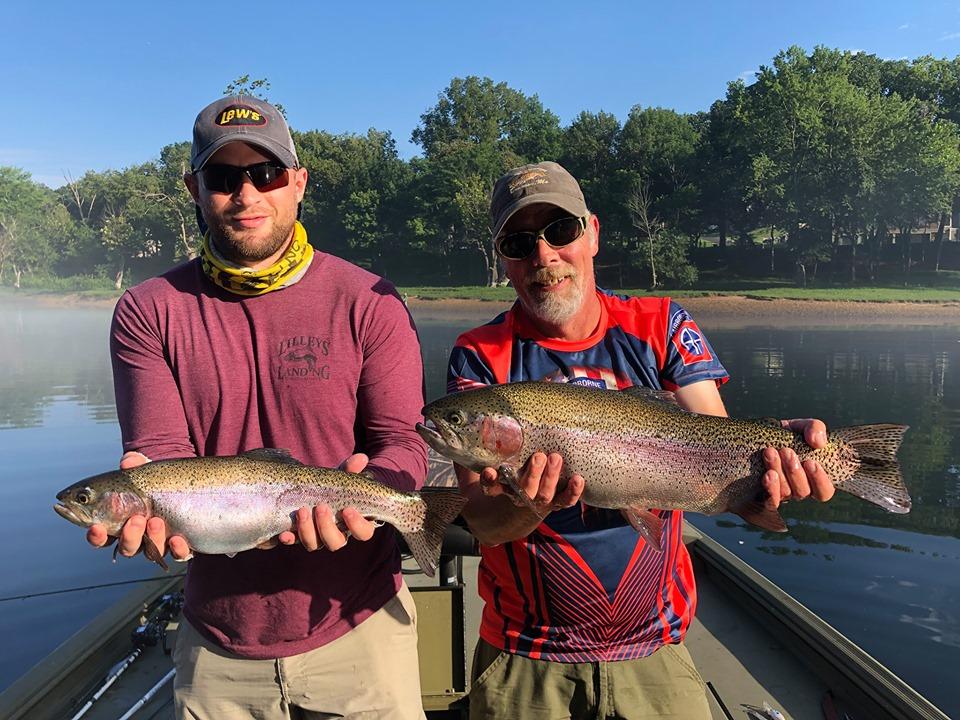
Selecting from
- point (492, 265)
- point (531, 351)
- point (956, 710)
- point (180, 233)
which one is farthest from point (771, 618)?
point (180, 233)

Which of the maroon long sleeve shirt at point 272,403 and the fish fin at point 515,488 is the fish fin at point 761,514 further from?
the maroon long sleeve shirt at point 272,403

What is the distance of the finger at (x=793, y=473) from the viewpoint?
3256mm

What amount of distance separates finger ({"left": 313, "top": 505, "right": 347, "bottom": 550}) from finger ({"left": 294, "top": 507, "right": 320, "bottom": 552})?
0.02 m

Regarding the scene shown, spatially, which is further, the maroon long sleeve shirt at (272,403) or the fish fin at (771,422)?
the fish fin at (771,422)

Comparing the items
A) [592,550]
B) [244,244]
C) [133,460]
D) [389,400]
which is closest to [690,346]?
[592,550]

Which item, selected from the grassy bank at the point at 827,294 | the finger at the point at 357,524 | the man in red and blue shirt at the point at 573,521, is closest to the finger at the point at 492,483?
the man in red and blue shirt at the point at 573,521

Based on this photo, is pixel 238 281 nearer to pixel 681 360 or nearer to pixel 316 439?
pixel 316 439

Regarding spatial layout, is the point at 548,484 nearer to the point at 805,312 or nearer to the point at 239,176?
the point at 239,176

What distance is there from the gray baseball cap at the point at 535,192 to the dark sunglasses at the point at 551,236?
0.05 m

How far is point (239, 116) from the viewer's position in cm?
332

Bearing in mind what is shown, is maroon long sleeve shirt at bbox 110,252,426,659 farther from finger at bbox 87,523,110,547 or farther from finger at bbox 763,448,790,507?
finger at bbox 763,448,790,507

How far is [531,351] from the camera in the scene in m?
3.62

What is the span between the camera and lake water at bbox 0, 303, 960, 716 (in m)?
→ 9.50

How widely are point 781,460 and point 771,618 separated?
134 inches
